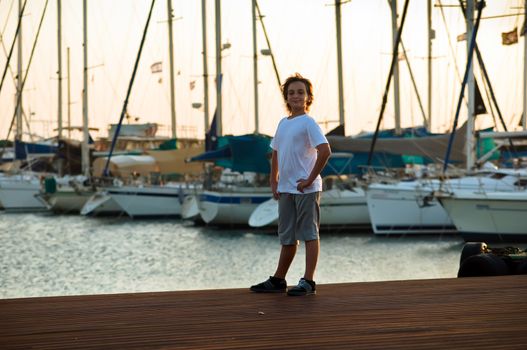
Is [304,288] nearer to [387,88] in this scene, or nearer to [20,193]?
[387,88]

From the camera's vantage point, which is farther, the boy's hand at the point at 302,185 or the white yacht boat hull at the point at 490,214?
the white yacht boat hull at the point at 490,214

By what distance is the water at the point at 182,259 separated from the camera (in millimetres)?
24422

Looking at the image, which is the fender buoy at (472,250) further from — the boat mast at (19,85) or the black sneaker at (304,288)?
the boat mast at (19,85)

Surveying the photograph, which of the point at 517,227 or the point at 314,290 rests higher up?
the point at 314,290

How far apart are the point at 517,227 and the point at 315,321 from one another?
25176 millimetres

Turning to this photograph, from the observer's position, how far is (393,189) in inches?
1395

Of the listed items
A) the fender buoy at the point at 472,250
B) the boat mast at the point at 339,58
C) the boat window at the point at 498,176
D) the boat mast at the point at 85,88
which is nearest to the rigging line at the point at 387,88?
the boat window at the point at 498,176

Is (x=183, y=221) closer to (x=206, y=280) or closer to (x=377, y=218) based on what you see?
(x=377, y=218)

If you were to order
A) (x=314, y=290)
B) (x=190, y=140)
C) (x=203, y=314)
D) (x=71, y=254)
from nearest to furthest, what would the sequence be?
(x=203, y=314) → (x=314, y=290) → (x=71, y=254) → (x=190, y=140)

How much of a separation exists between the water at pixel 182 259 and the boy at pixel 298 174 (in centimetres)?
1457

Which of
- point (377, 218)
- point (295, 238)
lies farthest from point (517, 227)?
point (295, 238)

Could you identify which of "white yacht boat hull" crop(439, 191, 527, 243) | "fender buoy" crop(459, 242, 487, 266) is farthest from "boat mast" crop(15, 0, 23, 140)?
"fender buoy" crop(459, 242, 487, 266)

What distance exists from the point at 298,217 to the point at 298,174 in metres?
0.30

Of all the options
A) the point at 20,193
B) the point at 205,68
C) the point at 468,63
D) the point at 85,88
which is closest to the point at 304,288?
the point at 468,63
